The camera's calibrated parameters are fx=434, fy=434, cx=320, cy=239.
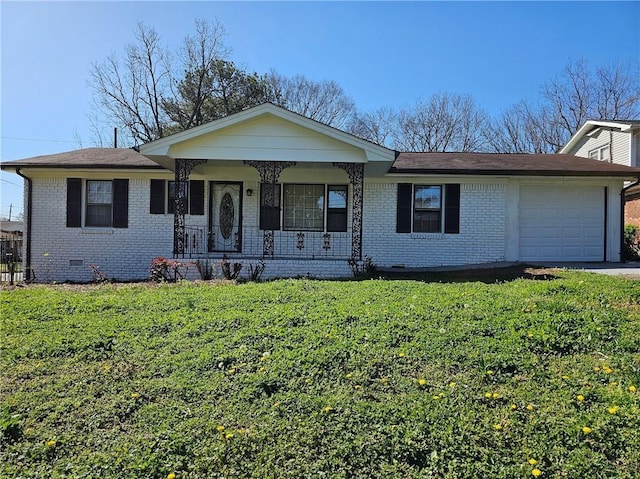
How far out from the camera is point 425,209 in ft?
41.6

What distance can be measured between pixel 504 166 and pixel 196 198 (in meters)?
9.12

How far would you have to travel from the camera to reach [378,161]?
35.4ft

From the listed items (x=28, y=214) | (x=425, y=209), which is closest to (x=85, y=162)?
(x=28, y=214)

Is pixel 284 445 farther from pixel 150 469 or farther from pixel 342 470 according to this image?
pixel 150 469

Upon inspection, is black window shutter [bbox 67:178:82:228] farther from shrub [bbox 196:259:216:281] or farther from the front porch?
shrub [bbox 196:259:216:281]

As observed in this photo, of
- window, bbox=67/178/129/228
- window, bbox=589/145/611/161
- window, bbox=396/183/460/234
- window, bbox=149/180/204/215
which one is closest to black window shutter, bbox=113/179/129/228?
window, bbox=67/178/129/228

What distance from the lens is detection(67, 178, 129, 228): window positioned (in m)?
12.5

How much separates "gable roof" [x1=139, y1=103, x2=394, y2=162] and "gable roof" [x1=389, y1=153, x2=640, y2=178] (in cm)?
182

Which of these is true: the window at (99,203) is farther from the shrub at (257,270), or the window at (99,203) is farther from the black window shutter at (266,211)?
the shrub at (257,270)

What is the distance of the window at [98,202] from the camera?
12.5 meters

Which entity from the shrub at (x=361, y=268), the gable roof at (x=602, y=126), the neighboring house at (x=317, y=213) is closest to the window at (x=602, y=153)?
the gable roof at (x=602, y=126)

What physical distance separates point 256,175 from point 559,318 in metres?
9.60

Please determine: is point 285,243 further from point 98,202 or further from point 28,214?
point 28,214

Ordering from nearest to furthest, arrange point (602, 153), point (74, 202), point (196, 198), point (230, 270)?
point (230, 270) < point (74, 202) < point (196, 198) < point (602, 153)
